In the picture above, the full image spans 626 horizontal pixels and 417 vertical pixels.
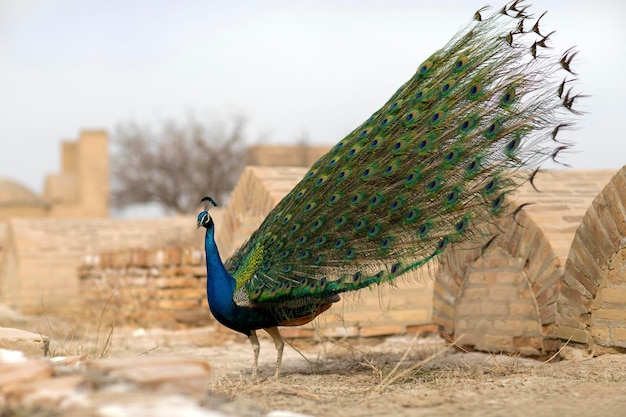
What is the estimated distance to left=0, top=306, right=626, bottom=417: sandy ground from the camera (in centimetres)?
530

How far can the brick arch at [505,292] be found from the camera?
7902 mm

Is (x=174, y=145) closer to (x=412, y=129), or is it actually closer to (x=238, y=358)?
(x=238, y=358)

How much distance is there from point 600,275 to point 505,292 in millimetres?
1325

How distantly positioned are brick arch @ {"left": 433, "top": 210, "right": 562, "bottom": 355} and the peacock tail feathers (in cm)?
111

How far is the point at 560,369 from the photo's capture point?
22.4 feet

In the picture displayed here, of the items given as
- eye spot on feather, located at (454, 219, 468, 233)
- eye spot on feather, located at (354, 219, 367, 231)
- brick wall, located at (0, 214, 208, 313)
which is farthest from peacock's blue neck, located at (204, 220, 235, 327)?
brick wall, located at (0, 214, 208, 313)

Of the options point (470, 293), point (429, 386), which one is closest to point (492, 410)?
point (429, 386)

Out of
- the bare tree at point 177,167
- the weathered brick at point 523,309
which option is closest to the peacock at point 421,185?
the weathered brick at point 523,309

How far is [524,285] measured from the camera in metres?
8.17

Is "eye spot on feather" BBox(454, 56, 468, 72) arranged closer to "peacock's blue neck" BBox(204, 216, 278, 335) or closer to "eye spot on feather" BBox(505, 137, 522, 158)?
"eye spot on feather" BBox(505, 137, 522, 158)

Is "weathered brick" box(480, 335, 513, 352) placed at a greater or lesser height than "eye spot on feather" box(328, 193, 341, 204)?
lesser

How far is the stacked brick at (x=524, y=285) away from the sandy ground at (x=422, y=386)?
22cm

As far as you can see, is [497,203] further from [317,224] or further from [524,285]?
[524,285]

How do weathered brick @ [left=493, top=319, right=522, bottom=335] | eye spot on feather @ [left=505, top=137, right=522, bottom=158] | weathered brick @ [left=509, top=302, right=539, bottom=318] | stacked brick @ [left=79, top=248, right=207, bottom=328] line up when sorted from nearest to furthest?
eye spot on feather @ [left=505, top=137, right=522, bottom=158], weathered brick @ [left=509, top=302, right=539, bottom=318], weathered brick @ [left=493, top=319, right=522, bottom=335], stacked brick @ [left=79, top=248, right=207, bottom=328]
